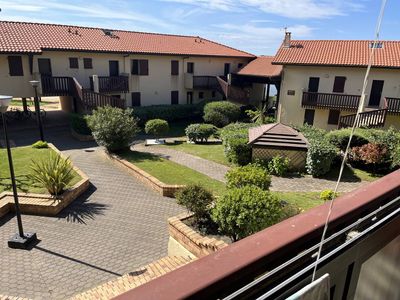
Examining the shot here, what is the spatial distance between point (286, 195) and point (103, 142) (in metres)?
9.92

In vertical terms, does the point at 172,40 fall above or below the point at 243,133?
above

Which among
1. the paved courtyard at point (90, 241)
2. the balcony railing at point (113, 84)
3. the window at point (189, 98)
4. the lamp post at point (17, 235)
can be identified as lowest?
the paved courtyard at point (90, 241)

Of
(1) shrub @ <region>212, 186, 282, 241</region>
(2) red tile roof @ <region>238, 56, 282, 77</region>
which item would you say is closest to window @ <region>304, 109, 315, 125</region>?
(2) red tile roof @ <region>238, 56, 282, 77</region>

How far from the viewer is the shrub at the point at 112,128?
53.5 feet

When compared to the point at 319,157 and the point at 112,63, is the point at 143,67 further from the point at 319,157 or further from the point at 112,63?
the point at 319,157

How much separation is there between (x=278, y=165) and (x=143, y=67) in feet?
58.7

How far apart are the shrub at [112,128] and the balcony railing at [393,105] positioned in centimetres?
1771

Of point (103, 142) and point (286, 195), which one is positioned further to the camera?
point (103, 142)

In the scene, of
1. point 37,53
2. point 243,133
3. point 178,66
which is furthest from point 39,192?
point 178,66

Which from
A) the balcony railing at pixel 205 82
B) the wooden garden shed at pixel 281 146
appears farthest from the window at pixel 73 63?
the wooden garden shed at pixel 281 146

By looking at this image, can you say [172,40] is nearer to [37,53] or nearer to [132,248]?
[37,53]

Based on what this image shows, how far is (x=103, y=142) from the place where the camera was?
1656 centimetres

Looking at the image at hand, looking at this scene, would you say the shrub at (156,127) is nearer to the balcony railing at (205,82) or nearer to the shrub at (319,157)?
the balcony railing at (205,82)

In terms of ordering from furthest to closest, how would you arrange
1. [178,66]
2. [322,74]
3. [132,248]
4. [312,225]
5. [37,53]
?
[178,66] < [322,74] < [37,53] < [132,248] < [312,225]
